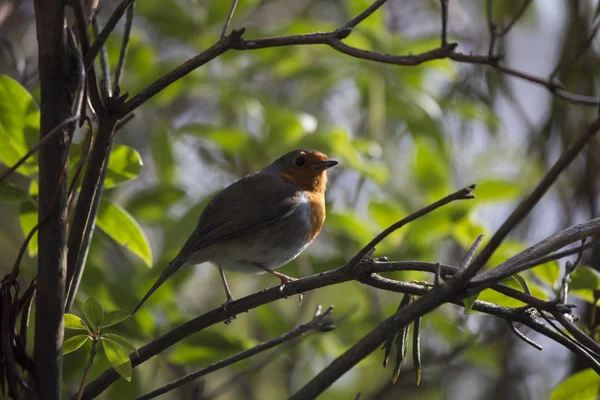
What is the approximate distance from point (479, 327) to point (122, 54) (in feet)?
9.42

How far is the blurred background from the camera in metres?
2.90

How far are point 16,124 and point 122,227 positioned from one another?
1.42 feet

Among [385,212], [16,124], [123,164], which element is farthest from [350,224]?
[16,124]

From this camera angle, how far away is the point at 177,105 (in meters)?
5.96

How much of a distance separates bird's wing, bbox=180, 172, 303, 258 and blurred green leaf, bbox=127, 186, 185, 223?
0.16m

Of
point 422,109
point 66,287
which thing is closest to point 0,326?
point 66,287

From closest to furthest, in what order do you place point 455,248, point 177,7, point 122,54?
→ point 122,54 < point 177,7 < point 455,248

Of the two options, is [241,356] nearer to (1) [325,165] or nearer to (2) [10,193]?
(2) [10,193]

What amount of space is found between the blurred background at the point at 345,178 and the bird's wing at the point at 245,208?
0.11m

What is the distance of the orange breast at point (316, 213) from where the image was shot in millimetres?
3469

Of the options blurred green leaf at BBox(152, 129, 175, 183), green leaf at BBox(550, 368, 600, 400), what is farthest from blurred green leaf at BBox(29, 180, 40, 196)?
blurred green leaf at BBox(152, 129, 175, 183)

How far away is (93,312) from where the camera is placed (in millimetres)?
1598

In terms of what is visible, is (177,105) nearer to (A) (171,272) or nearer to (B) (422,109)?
(B) (422,109)

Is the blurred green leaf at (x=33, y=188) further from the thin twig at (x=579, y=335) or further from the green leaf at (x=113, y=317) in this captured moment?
the thin twig at (x=579, y=335)
